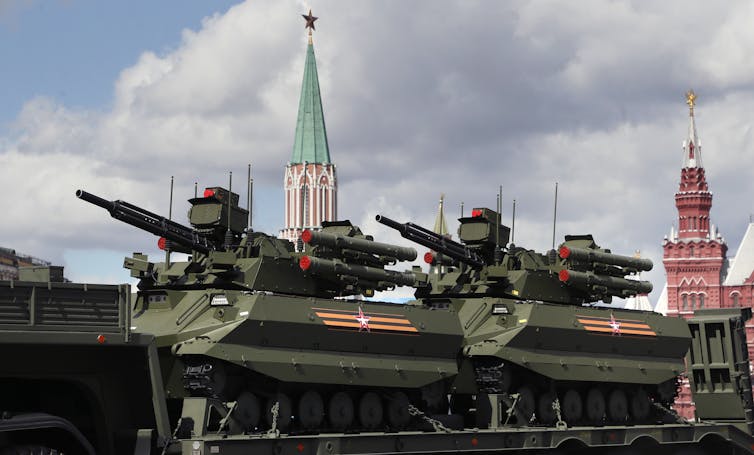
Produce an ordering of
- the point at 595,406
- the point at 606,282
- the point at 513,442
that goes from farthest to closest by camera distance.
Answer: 1. the point at 606,282
2. the point at 595,406
3. the point at 513,442

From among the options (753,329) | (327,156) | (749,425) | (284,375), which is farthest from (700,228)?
(284,375)

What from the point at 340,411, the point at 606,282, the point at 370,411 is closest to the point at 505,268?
the point at 606,282

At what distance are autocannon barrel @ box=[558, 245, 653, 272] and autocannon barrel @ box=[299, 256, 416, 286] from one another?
4615 mm

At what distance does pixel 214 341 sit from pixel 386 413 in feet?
14.4

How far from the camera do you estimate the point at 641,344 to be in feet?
93.9

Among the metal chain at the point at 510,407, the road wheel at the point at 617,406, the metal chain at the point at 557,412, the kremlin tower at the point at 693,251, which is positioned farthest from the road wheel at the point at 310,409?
the kremlin tower at the point at 693,251

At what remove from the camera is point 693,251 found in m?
148

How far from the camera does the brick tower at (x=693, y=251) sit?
481 feet

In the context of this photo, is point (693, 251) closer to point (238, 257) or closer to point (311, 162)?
point (311, 162)

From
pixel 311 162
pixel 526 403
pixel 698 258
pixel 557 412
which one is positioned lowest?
pixel 557 412

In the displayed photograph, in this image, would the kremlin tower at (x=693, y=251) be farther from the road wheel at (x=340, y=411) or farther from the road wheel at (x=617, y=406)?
the road wheel at (x=340, y=411)

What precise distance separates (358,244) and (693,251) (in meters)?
129

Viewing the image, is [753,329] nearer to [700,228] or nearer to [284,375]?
[700,228]

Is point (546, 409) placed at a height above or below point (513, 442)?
above
